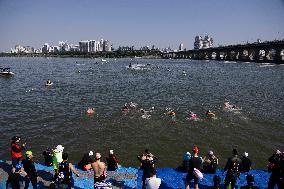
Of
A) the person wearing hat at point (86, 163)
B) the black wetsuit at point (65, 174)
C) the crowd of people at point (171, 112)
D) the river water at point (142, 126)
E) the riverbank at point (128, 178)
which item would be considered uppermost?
the black wetsuit at point (65, 174)

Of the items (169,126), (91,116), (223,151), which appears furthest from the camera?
(91,116)

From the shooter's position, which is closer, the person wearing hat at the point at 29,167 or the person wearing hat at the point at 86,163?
the person wearing hat at the point at 29,167

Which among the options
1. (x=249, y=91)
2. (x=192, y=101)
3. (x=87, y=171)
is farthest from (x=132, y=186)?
(x=249, y=91)

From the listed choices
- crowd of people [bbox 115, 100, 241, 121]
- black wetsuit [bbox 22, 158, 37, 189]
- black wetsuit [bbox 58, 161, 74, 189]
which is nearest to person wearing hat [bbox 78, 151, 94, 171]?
black wetsuit [bbox 58, 161, 74, 189]

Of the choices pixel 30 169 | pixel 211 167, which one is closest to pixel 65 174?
pixel 30 169

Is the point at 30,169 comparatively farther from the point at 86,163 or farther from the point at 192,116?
the point at 192,116

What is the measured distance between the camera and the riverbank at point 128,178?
15.5 m

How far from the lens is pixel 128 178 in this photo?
16297 mm

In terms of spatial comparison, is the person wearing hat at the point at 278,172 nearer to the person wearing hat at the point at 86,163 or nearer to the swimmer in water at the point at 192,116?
the person wearing hat at the point at 86,163

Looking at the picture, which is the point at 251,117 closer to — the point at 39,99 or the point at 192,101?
the point at 192,101

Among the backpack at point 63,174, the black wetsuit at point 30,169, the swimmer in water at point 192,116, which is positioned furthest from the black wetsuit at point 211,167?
the swimmer in water at point 192,116

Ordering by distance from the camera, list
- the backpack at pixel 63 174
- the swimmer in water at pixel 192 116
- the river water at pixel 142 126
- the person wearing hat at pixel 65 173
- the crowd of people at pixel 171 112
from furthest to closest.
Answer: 1. the crowd of people at pixel 171 112
2. the swimmer in water at pixel 192 116
3. the river water at pixel 142 126
4. the backpack at pixel 63 174
5. the person wearing hat at pixel 65 173

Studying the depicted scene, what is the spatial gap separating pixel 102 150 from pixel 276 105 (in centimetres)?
2816

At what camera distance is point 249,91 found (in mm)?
59750
